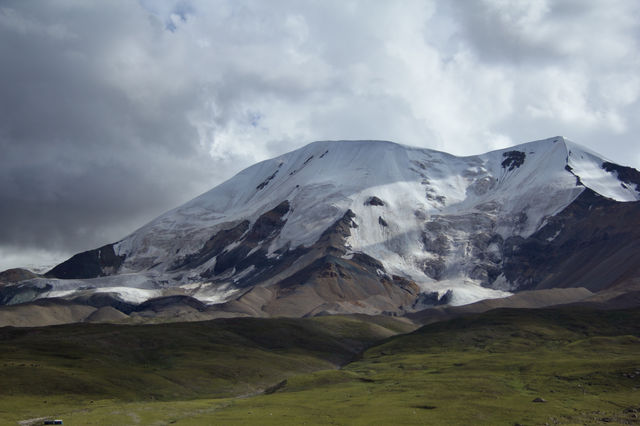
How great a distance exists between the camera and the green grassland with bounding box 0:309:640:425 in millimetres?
89938

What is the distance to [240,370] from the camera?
17138 centimetres

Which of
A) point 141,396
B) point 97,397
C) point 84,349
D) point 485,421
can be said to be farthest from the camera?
point 84,349

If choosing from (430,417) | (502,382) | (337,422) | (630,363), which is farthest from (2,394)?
(630,363)

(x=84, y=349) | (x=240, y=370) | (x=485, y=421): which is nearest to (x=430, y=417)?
(x=485, y=421)

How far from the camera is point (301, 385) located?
13588cm

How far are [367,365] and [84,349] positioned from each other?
6809 cm

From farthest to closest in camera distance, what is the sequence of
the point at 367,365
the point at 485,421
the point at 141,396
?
the point at 367,365, the point at 141,396, the point at 485,421

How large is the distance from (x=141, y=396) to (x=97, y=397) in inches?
439

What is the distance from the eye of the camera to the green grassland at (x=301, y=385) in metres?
89.9

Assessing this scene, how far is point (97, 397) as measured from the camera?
126 m

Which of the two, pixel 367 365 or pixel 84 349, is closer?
pixel 84 349

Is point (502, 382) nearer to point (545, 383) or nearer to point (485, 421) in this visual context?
point (545, 383)

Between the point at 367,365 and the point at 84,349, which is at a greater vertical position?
the point at 84,349

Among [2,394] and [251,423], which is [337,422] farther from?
[2,394]
